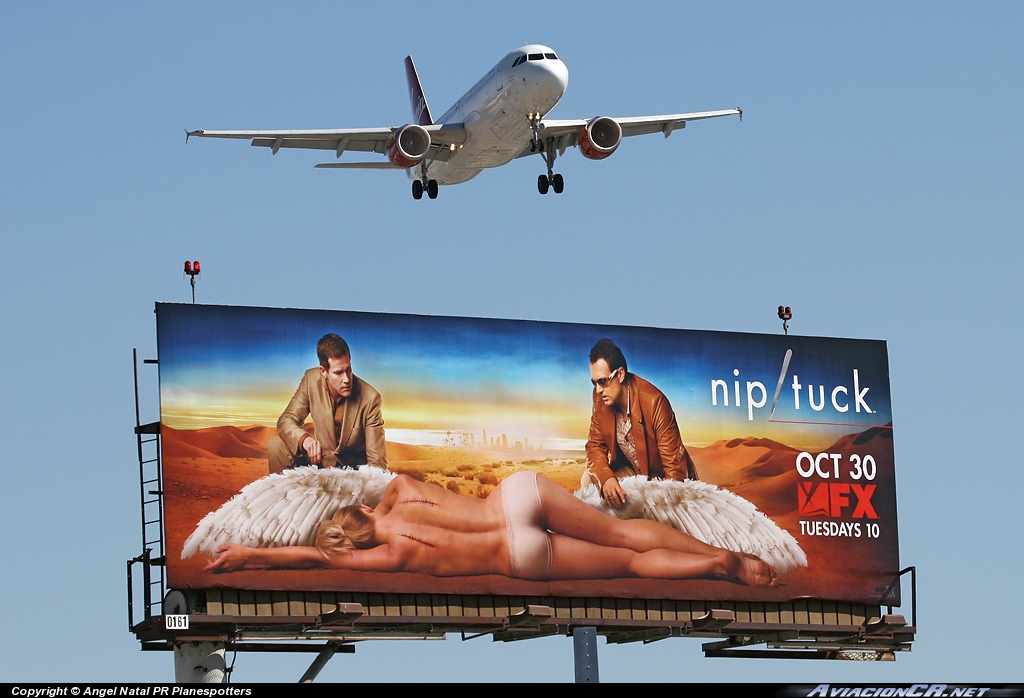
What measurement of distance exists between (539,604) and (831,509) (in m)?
8.41

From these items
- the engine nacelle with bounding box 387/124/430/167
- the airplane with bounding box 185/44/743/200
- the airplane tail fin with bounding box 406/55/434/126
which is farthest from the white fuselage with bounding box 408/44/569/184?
the airplane tail fin with bounding box 406/55/434/126

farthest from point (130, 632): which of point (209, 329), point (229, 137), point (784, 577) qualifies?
point (229, 137)

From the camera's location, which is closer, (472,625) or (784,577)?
(472,625)

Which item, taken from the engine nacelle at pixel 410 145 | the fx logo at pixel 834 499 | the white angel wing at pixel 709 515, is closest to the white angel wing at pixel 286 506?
the white angel wing at pixel 709 515

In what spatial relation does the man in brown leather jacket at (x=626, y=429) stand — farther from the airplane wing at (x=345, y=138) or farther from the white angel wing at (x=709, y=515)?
the airplane wing at (x=345, y=138)

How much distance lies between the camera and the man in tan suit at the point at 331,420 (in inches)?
1719

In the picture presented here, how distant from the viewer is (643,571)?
46.4 meters

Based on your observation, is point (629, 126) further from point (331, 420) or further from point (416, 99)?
point (331, 420)

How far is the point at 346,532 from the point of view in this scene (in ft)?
144

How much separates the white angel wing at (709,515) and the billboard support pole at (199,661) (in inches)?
363

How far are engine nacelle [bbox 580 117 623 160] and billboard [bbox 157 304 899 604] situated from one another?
1376cm

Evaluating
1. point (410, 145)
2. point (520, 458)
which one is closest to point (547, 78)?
point (410, 145)

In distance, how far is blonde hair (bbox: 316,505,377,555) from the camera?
43.5m
